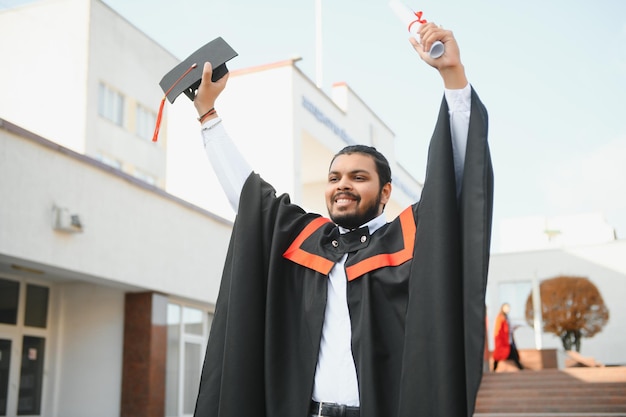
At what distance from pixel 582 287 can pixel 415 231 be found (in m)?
27.5

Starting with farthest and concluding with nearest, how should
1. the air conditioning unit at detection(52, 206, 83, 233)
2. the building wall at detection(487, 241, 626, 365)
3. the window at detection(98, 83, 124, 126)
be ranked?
the building wall at detection(487, 241, 626, 365) → the window at detection(98, 83, 124, 126) → the air conditioning unit at detection(52, 206, 83, 233)

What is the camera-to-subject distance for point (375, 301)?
2.92 metres

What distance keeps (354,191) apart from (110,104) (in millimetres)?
23155

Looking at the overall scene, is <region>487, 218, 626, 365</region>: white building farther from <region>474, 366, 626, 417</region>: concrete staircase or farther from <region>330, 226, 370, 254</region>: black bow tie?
<region>330, 226, 370, 254</region>: black bow tie

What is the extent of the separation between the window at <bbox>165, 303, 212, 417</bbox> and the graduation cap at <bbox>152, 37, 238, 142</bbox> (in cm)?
1165

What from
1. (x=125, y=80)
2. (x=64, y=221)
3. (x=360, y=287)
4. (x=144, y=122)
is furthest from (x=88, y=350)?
(x=144, y=122)

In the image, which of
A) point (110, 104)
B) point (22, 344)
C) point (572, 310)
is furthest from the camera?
point (572, 310)

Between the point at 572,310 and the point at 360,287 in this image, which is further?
the point at 572,310

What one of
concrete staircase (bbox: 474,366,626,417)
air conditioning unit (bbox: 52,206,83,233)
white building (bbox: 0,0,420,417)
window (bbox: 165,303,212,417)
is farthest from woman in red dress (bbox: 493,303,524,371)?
air conditioning unit (bbox: 52,206,83,233)

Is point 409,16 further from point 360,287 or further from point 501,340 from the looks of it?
point 501,340

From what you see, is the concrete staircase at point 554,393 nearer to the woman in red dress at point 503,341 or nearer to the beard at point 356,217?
the woman in red dress at point 503,341

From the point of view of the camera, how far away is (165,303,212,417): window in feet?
48.0

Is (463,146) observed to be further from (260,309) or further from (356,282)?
(260,309)

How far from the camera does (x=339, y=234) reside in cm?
328
